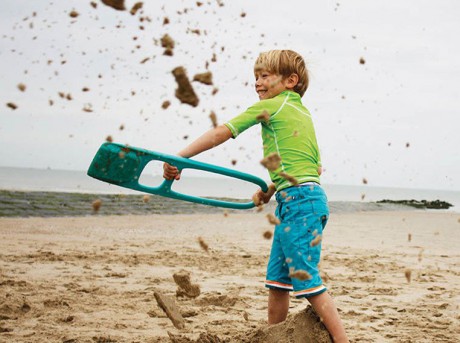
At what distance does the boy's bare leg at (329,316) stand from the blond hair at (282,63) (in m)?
1.16

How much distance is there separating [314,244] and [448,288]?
9.64 feet

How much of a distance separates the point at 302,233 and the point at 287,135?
507 millimetres

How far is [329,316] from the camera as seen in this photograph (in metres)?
2.62

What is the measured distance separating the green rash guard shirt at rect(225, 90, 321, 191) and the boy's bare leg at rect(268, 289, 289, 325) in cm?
59

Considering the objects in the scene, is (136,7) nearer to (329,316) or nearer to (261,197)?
(261,197)

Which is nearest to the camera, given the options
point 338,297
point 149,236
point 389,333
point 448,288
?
point 389,333

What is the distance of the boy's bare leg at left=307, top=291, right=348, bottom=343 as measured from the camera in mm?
2615

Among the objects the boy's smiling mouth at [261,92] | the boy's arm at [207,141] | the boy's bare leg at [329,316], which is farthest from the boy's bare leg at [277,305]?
the boy's smiling mouth at [261,92]

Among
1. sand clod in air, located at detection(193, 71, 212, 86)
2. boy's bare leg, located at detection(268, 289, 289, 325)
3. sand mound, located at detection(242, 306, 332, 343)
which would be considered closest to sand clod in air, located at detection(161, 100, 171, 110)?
sand clod in air, located at detection(193, 71, 212, 86)

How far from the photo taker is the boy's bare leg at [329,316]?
103 inches

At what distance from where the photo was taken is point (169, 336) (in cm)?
308

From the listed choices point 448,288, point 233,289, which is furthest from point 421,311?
point 233,289

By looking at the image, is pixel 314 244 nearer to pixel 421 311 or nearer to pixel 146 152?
pixel 146 152

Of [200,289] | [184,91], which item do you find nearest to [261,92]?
[184,91]
